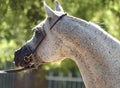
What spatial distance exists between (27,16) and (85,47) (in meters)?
3.31

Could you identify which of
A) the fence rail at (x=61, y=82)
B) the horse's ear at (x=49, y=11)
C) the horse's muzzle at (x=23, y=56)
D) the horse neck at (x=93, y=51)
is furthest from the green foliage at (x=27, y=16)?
the fence rail at (x=61, y=82)

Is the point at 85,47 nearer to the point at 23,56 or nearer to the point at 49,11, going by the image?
the point at 49,11

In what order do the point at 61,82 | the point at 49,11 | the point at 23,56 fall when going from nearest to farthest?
the point at 49,11, the point at 23,56, the point at 61,82

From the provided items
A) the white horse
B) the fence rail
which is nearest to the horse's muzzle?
the white horse

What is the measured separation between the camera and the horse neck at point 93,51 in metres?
4.06

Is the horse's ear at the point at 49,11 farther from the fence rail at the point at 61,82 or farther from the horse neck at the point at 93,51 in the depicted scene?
the fence rail at the point at 61,82

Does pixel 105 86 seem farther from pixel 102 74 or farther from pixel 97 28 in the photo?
pixel 97 28

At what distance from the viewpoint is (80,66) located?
4.19m

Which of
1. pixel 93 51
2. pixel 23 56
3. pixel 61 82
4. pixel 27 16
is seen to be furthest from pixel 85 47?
pixel 61 82

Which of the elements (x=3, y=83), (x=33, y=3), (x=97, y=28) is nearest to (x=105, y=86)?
(x=97, y=28)

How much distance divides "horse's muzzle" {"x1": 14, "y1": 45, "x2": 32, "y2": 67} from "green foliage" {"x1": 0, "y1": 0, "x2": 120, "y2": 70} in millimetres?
1838

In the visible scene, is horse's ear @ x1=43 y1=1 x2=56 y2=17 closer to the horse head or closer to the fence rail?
the horse head

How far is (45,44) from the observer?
4.32 metres

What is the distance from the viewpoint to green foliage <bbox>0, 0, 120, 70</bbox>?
6768 mm
